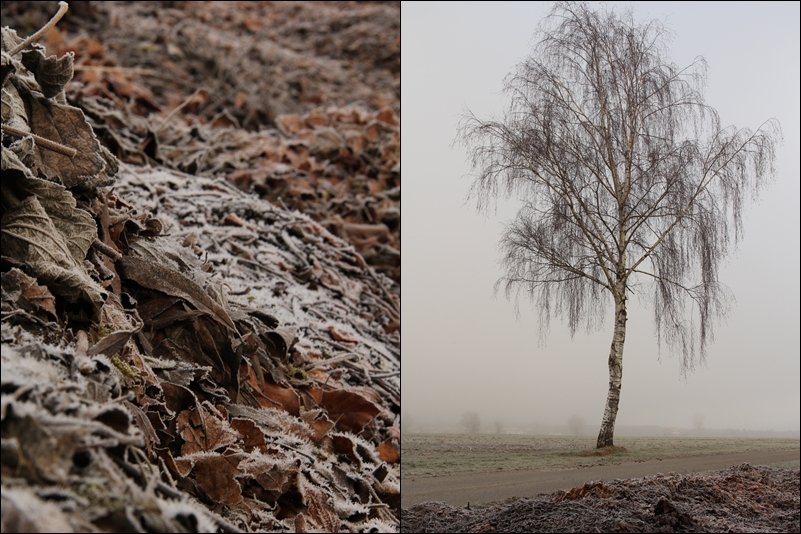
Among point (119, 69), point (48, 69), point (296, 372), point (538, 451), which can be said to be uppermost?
point (119, 69)

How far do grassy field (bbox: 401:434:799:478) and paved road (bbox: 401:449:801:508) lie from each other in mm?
14

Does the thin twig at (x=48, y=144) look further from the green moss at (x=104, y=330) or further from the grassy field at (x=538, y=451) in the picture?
the grassy field at (x=538, y=451)

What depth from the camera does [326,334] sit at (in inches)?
91.6

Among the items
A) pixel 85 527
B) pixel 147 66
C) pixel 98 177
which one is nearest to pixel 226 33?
pixel 147 66

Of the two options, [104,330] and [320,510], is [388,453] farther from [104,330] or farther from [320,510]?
[104,330]

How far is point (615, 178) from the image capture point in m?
1.78

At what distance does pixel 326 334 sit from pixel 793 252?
1.47 metres

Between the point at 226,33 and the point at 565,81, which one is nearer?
the point at 565,81

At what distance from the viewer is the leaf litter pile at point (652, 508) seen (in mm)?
1537

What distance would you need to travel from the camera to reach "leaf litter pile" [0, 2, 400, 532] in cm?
89

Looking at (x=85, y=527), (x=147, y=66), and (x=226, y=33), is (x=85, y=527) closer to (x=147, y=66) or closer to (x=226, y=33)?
(x=147, y=66)

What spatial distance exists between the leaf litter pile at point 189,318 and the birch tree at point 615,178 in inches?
26.8

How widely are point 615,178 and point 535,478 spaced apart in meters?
0.82

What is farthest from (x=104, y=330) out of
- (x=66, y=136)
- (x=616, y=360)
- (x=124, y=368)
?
(x=616, y=360)
